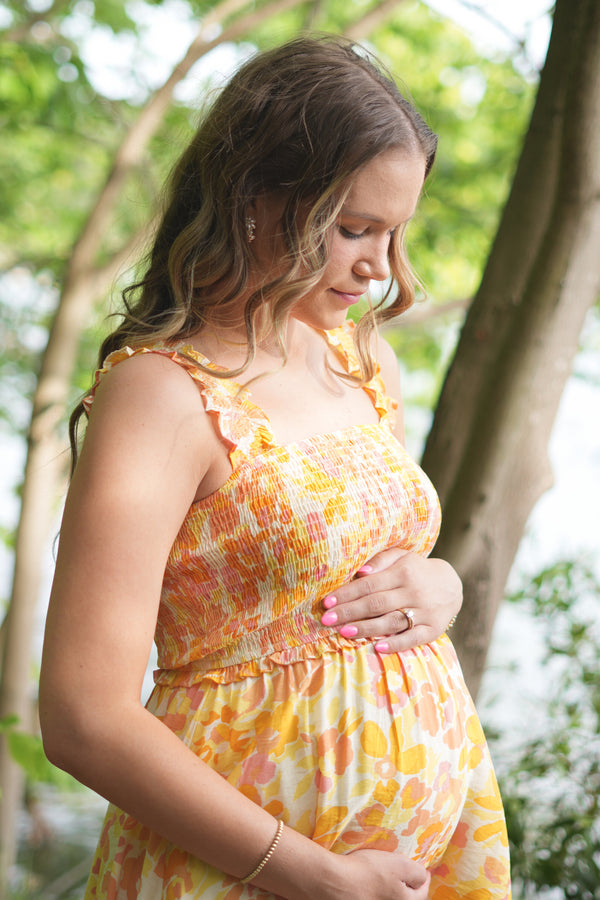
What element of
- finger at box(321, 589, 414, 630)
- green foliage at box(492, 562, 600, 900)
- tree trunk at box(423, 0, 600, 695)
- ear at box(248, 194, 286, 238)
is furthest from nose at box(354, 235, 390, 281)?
green foliage at box(492, 562, 600, 900)

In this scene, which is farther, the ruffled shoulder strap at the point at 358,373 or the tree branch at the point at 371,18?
the tree branch at the point at 371,18

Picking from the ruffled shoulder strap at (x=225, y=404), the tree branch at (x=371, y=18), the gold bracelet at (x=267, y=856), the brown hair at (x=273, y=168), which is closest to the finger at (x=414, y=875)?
the gold bracelet at (x=267, y=856)

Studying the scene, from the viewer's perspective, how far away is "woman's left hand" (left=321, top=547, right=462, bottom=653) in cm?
129

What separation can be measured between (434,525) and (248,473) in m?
0.38

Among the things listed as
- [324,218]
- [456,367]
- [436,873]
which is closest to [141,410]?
[324,218]

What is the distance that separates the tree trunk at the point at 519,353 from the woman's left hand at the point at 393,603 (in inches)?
18.4

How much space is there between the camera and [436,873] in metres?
1.40

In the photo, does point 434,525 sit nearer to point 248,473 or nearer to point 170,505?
point 248,473

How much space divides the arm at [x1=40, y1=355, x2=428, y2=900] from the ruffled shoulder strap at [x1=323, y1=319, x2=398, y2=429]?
48cm

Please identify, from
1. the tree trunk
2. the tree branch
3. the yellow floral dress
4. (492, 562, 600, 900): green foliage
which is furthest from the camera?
Answer: the tree branch

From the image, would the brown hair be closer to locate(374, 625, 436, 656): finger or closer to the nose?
the nose

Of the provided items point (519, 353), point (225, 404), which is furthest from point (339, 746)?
point (519, 353)

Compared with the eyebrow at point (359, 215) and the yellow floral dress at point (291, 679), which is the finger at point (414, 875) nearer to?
the yellow floral dress at point (291, 679)

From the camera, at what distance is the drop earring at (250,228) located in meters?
1.31
